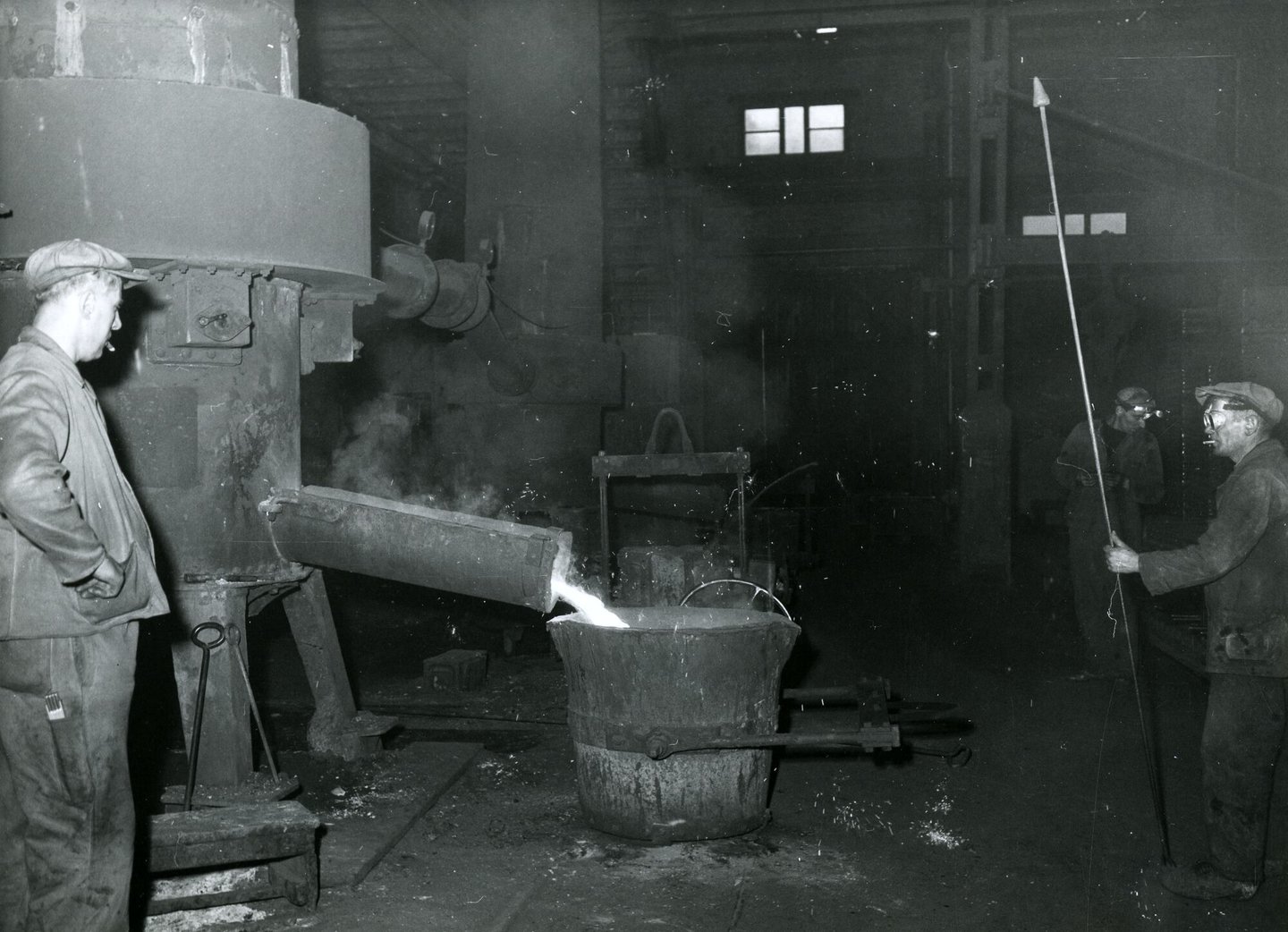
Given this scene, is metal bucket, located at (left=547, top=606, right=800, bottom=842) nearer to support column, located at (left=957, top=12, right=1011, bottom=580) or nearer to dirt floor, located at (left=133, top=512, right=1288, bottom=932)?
dirt floor, located at (left=133, top=512, right=1288, bottom=932)

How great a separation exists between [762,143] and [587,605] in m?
15.1

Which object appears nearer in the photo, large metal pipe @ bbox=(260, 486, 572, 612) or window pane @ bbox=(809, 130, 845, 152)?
large metal pipe @ bbox=(260, 486, 572, 612)

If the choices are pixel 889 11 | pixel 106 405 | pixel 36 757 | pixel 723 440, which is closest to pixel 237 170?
pixel 106 405

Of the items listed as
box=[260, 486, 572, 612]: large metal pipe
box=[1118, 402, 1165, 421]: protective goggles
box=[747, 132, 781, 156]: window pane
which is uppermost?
box=[747, 132, 781, 156]: window pane

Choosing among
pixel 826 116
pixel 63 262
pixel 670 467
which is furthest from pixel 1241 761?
pixel 826 116

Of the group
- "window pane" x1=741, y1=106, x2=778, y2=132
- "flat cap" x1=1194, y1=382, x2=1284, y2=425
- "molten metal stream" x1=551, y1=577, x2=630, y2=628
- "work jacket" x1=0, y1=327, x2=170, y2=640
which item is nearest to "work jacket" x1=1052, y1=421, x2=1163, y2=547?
"flat cap" x1=1194, y1=382, x2=1284, y2=425

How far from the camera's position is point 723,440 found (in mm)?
19062

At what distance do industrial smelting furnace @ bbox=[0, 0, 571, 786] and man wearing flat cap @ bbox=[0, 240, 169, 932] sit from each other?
1.16 metres

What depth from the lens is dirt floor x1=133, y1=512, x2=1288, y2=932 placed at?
3.73 metres

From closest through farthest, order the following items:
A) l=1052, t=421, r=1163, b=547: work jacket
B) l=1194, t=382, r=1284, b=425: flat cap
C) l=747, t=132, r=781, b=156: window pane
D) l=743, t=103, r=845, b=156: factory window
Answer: l=1194, t=382, r=1284, b=425: flat cap → l=1052, t=421, r=1163, b=547: work jacket → l=743, t=103, r=845, b=156: factory window → l=747, t=132, r=781, b=156: window pane

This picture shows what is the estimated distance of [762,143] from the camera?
59.2 feet

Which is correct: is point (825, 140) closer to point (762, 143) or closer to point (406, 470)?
point (762, 143)

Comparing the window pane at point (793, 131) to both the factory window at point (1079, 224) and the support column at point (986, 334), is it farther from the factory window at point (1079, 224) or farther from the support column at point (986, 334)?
A: the support column at point (986, 334)

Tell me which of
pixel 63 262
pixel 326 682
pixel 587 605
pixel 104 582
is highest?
pixel 63 262
